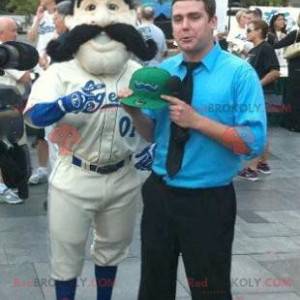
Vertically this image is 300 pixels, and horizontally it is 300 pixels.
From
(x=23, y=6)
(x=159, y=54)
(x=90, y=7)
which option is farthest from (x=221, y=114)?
(x=23, y=6)

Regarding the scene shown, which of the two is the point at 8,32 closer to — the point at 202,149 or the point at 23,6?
the point at 202,149

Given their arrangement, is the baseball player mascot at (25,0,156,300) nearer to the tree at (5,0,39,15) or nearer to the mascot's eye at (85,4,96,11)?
the mascot's eye at (85,4,96,11)

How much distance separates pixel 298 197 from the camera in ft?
23.1

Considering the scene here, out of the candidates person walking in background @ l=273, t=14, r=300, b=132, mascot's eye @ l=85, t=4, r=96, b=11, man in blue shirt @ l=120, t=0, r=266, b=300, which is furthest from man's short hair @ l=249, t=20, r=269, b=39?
man in blue shirt @ l=120, t=0, r=266, b=300

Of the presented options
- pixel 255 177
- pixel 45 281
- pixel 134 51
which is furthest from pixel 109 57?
pixel 255 177

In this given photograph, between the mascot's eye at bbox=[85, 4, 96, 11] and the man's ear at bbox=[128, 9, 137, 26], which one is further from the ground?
the mascot's eye at bbox=[85, 4, 96, 11]

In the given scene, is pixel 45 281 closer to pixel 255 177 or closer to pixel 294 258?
pixel 294 258

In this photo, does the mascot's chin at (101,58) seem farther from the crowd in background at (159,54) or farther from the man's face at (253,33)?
the man's face at (253,33)

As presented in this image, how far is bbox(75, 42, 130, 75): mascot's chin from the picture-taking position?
3463 millimetres

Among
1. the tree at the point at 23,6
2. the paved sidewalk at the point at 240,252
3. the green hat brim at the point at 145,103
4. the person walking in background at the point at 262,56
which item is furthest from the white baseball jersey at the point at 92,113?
the tree at the point at 23,6

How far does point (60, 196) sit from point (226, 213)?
0.94 m

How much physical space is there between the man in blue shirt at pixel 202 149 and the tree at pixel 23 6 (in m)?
36.3

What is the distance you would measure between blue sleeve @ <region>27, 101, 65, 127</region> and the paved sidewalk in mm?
1362

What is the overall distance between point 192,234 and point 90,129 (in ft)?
2.60
